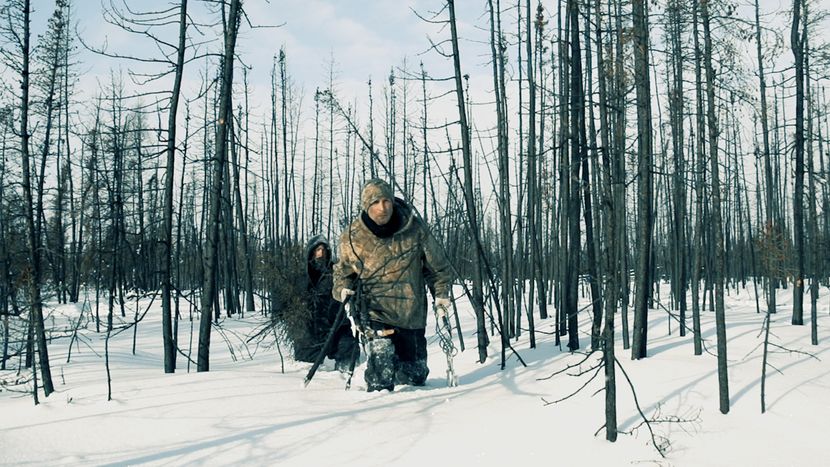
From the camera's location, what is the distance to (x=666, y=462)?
372 cm

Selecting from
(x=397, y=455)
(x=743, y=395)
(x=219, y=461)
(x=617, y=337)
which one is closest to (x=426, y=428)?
(x=397, y=455)

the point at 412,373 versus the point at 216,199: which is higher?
the point at 216,199

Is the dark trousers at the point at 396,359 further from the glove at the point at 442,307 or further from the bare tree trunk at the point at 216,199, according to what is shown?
the bare tree trunk at the point at 216,199

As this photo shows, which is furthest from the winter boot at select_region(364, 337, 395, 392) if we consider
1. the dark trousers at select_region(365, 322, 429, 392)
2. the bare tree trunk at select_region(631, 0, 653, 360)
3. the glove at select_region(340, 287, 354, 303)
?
the bare tree trunk at select_region(631, 0, 653, 360)

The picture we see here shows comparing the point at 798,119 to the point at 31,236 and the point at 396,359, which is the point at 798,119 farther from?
the point at 31,236

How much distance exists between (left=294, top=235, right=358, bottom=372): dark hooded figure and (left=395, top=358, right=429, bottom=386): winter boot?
2012mm

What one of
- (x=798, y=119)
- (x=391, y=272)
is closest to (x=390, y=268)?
(x=391, y=272)

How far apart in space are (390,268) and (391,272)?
1.7 inches

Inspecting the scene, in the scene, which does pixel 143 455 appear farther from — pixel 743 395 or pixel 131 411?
pixel 743 395

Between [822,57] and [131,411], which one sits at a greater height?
[822,57]

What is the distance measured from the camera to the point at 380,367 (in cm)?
567

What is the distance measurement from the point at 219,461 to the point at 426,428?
1.41 meters

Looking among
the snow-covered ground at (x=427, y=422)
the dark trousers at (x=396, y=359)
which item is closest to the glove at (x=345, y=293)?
the dark trousers at (x=396, y=359)

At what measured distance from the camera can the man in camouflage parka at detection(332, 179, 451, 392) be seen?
5.86 m
